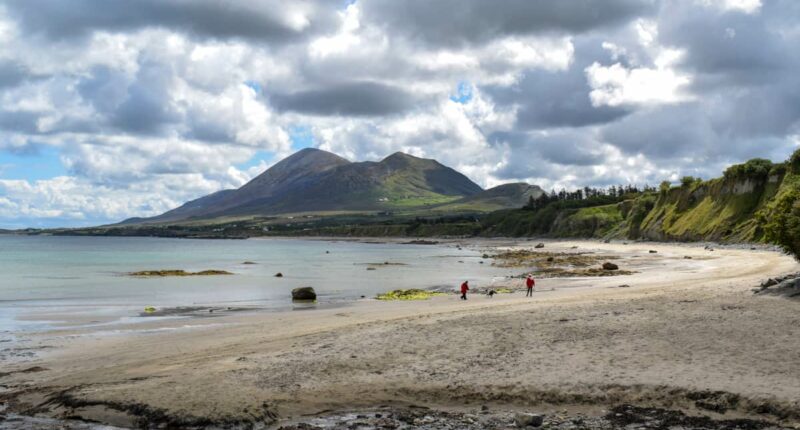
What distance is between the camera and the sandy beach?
13203mm

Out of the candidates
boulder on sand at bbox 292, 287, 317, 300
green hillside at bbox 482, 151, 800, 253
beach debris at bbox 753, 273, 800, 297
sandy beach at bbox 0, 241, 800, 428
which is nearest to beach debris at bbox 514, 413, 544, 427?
sandy beach at bbox 0, 241, 800, 428

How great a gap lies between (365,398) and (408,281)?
4553 centimetres

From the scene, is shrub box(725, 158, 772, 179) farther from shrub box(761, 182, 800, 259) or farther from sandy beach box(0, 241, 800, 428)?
sandy beach box(0, 241, 800, 428)

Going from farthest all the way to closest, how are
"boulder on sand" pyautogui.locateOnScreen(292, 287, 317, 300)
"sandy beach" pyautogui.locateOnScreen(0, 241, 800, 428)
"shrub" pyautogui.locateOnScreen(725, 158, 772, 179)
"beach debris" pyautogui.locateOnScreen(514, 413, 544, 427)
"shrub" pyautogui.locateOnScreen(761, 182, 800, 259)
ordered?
1. "shrub" pyautogui.locateOnScreen(725, 158, 772, 179)
2. "boulder on sand" pyautogui.locateOnScreen(292, 287, 317, 300)
3. "shrub" pyautogui.locateOnScreen(761, 182, 800, 259)
4. "sandy beach" pyautogui.locateOnScreen(0, 241, 800, 428)
5. "beach debris" pyautogui.locateOnScreen(514, 413, 544, 427)

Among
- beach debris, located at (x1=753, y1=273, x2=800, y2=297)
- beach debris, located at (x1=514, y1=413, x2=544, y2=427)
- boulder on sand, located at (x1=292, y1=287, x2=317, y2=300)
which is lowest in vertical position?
boulder on sand, located at (x1=292, y1=287, x2=317, y2=300)

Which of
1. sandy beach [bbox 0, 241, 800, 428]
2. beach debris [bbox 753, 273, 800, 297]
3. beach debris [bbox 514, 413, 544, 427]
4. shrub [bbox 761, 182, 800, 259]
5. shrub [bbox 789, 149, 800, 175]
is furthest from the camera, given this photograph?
shrub [bbox 789, 149, 800, 175]

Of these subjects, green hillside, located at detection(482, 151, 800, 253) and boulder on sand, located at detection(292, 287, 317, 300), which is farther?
green hillside, located at detection(482, 151, 800, 253)

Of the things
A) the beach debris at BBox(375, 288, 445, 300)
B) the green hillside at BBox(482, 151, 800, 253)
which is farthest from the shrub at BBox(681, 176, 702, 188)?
the beach debris at BBox(375, 288, 445, 300)

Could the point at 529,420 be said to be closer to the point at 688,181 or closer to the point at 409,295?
the point at 409,295

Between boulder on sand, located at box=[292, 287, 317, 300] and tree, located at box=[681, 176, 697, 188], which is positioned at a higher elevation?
tree, located at box=[681, 176, 697, 188]

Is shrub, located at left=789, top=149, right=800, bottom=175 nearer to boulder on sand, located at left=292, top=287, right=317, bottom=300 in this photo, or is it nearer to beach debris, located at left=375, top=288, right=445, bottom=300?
beach debris, located at left=375, top=288, right=445, bottom=300

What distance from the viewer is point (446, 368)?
53.2 ft

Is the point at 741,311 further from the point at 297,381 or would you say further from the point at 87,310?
the point at 87,310

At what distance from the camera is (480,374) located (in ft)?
50.9
